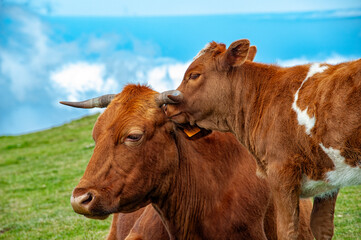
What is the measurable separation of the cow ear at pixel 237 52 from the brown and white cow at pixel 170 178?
3.30ft

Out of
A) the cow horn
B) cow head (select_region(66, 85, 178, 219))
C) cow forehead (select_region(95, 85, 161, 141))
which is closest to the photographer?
cow head (select_region(66, 85, 178, 219))

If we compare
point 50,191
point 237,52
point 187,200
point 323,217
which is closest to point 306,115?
point 237,52

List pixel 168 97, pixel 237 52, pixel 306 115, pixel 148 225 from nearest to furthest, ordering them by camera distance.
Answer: pixel 306 115 < pixel 168 97 < pixel 237 52 < pixel 148 225

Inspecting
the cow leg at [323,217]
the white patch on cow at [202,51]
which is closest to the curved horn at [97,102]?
the white patch on cow at [202,51]

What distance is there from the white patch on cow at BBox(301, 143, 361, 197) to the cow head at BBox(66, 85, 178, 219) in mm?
1505

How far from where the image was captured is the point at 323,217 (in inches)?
238

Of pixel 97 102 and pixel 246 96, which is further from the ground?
pixel 246 96

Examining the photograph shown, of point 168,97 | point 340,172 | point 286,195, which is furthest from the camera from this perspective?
point 168,97

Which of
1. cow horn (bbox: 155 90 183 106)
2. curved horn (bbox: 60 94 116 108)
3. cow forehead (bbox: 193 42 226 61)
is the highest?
cow forehead (bbox: 193 42 226 61)

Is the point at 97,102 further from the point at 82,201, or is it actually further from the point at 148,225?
the point at 148,225

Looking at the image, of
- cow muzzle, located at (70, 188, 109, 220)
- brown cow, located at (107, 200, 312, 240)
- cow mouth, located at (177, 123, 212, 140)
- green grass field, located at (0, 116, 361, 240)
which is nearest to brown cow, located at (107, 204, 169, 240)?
brown cow, located at (107, 200, 312, 240)

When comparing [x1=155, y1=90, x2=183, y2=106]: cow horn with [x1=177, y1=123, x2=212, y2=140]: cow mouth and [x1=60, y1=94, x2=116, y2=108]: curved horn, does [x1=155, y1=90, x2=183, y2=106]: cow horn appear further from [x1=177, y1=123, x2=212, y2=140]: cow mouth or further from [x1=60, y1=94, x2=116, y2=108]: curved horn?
[x1=60, y1=94, x2=116, y2=108]: curved horn

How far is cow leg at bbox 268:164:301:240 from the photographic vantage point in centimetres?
522

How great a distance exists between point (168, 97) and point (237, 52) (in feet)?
3.33
